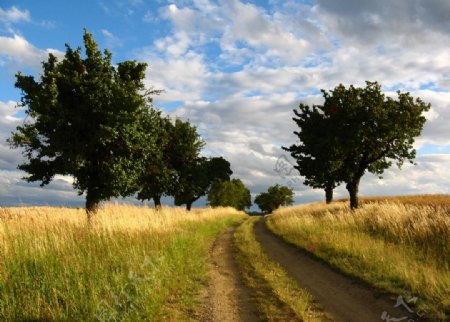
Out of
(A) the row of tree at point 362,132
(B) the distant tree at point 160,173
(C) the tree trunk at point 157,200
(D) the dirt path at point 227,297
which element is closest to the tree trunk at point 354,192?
(A) the row of tree at point 362,132

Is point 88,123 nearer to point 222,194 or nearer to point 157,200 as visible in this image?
point 157,200

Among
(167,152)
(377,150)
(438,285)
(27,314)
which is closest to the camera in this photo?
(27,314)

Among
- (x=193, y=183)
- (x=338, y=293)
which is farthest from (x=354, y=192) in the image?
(x=338, y=293)

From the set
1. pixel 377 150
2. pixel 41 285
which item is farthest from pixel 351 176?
pixel 41 285

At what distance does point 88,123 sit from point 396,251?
597 inches

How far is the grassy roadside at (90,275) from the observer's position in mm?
6914

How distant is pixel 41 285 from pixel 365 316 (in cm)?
685

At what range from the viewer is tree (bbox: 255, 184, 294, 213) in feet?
395

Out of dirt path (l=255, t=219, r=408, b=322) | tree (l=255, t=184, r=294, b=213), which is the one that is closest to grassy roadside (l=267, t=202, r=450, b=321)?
dirt path (l=255, t=219, r=408, b=322)

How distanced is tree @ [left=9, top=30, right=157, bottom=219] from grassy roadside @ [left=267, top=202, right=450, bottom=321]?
1007 centimetres

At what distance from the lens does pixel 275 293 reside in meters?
9.31

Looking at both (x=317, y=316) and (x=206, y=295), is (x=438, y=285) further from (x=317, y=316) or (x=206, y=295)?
(x=206, y=295)

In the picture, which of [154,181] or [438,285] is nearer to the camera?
[438,285]

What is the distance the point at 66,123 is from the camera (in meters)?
19.1
